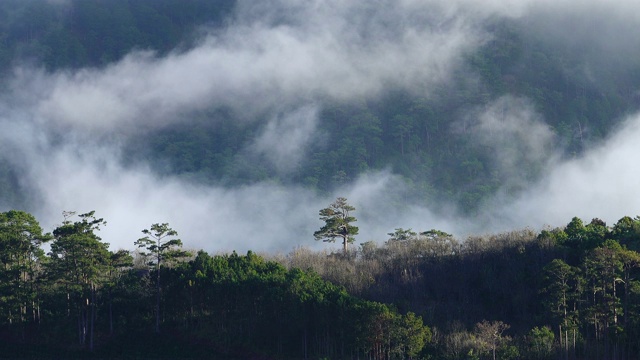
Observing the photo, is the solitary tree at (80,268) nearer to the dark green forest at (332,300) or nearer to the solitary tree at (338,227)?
the dark green forest at (332,300)

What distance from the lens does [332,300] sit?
71062mm

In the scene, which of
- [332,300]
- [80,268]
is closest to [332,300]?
[332,300]

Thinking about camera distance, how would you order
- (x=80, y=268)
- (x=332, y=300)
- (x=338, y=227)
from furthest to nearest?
(x=338, y=227), (x=80, y=268), (x=332, y=300)

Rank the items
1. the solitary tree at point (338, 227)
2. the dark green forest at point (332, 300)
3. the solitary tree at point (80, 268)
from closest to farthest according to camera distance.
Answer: the dark green forest at point (332, 300) < the solitary tree at point (80, 268) < the solitary tree at point (338, 227)

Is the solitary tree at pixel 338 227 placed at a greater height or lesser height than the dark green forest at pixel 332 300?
greater

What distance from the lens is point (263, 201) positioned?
650 feet

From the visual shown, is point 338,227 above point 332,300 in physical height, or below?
above

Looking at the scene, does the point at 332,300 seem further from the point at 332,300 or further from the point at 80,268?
the point at 80,268

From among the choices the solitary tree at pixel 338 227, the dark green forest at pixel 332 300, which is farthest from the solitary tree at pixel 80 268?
the solitary tree at pixel 338 227

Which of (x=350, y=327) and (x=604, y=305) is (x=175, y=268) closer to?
(x=350, y=327)

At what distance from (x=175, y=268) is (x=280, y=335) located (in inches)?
559

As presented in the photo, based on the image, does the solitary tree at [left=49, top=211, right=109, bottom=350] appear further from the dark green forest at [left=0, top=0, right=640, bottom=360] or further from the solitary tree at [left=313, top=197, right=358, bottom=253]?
the solitary tree at [left=313, top=197, right=358, bottom=253]

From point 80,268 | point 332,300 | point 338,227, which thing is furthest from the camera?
point 338,227

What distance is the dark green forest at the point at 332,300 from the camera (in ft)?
217
